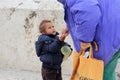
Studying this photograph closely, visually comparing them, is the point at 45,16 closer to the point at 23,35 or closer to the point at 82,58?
the point at 23,35

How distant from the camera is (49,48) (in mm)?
4117

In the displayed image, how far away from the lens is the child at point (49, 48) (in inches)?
161

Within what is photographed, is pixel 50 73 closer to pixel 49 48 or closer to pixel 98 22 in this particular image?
pixel 49 48

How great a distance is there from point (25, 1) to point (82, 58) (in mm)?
2255

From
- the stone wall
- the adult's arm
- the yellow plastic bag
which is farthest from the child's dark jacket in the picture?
the stone wall

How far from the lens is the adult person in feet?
10.6

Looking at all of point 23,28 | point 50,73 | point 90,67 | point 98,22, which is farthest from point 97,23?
point 23,28

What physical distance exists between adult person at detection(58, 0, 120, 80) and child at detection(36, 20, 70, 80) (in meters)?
0.61

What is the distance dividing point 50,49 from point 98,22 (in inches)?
37.3

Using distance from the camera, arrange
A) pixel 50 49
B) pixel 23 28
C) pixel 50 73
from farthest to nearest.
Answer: pixel 23 28, pixel 50 73, pixel 50 49

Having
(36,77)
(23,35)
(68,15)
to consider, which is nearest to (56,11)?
(23,35)

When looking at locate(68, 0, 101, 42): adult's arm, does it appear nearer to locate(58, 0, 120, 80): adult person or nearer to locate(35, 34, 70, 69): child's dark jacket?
locate(58, 0, 120, 80): adult person

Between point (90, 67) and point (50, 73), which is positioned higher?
point (90, 67)

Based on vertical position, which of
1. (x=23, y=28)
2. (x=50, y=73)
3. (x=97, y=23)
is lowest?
(x=50, y=73)
